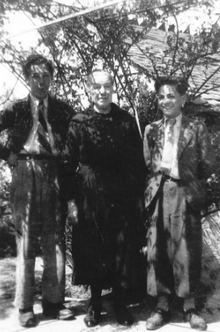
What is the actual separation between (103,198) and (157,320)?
3.73 ft

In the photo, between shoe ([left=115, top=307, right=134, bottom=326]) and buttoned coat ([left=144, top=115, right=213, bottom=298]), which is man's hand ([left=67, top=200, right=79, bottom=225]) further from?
shoe ([left=115, top=307, right=134, bottom=326])

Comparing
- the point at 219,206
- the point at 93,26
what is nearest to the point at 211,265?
the point at 219,206

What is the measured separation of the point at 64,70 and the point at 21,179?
131 centimetres

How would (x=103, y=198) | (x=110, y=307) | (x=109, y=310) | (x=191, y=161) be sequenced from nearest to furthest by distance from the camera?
(x=191, y=161) < (x=103, y=198) < (x=109, y=310) < (x=110, y=307)

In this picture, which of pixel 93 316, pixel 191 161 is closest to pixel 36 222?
pixel 93 316

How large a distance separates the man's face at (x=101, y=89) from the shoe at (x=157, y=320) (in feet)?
6.08

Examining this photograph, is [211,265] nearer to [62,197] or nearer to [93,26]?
[62,197]

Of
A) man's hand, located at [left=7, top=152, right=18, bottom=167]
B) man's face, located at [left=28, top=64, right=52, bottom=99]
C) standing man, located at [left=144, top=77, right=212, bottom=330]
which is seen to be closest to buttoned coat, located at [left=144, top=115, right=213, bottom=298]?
standing man, located at [left=144, top=77, right=212, bottom=330]

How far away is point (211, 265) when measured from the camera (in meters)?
5.60

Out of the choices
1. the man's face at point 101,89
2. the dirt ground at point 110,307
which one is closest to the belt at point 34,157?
the man's face at point 101,89

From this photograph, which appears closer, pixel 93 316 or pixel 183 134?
pixel 183 134

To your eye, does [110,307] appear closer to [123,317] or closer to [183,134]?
[123,317]

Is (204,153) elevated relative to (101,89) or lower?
lower

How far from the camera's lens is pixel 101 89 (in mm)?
3865
